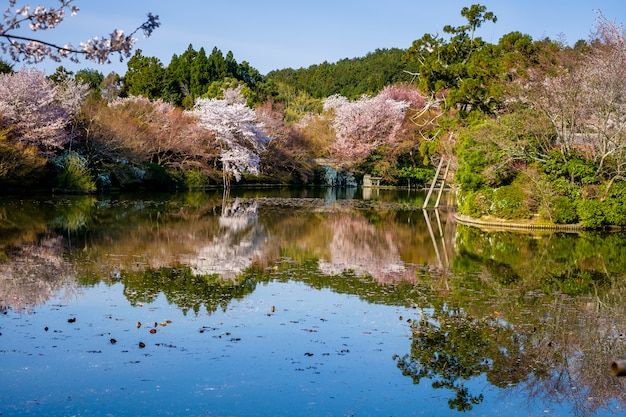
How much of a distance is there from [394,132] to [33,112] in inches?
1111

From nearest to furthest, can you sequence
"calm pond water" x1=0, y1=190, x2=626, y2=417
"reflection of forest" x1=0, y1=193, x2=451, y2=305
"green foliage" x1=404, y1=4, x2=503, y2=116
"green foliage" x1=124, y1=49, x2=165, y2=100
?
"calm pond water" x1=0, y1=190, x2=626, y2=417 → "reflection of forest" x1=0, y1=193, x2=451, y2=305 → "green foliage" x1=404, y1=4, x2=503, y2=116 → "green foliage" x1=124, y1=49, x2=165, y2=100

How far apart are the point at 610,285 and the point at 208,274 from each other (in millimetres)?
7401

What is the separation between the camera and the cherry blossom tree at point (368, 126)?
53031 millimetres

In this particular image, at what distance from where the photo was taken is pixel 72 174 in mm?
34031

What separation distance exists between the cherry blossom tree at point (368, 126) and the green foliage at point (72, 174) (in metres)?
24.0

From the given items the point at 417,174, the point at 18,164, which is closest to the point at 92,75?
the point at 417,174

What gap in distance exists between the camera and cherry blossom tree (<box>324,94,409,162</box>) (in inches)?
2088

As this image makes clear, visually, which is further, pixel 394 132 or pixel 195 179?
pixel 394 132

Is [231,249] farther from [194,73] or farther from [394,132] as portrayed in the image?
[194,73]

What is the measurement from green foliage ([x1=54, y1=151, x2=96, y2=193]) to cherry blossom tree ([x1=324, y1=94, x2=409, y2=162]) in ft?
78.6

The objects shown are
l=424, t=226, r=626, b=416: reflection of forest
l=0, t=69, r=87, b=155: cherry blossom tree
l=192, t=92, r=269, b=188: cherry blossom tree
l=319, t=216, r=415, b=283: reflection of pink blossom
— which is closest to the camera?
l=424, t=226, r=626, b=416: reflection of forest

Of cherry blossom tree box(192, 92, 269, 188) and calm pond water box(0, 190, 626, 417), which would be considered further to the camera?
cherry blossom tree box(192, 92, 269, 188)

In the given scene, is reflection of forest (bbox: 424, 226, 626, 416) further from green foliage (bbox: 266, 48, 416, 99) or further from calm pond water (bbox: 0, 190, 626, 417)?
green foliage (bbox: 266, 48, 416, 99)

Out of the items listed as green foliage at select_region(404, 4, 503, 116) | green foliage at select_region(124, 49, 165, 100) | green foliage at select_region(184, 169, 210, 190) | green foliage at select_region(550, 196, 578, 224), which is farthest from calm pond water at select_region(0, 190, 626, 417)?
green foliage at select_region(124, 49, 165, 100)
